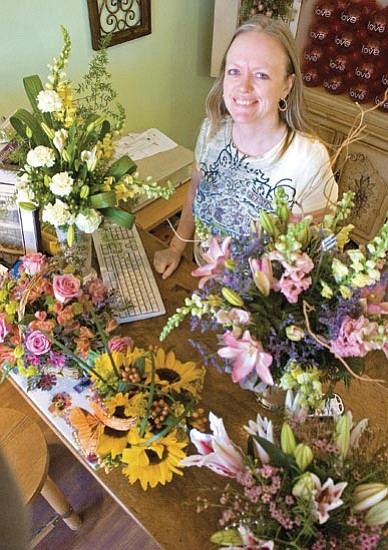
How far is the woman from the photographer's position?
142 centimetres

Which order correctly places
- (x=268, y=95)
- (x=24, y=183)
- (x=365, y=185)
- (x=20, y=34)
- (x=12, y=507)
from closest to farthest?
1. (x=12, y=507)
2. (x=24, y=183)
3. (x=268, y=95)
4. (x=20, y=34)
5. (x=365, y=185)

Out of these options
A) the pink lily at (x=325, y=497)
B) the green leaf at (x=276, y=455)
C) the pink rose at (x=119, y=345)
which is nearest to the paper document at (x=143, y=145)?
the pink rose at (x=119, y=345)

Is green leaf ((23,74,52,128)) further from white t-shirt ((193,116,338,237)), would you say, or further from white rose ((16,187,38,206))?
white t-shirt ((193,116,338,237))

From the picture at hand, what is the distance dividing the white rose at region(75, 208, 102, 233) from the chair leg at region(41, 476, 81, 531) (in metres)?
0.84

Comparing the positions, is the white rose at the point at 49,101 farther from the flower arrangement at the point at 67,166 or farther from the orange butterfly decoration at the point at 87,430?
the orange butterfly decoration at the point at 87,430

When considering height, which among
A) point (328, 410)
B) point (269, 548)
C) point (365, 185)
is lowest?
point (365, 185)

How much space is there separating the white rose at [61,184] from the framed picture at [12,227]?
217 millimetres

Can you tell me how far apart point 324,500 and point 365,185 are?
209 cm

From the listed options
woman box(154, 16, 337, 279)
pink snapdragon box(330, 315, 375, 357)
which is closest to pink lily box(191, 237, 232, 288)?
pink snapdragon box(330, 315, 375, 357)

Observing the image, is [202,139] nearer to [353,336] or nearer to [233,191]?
[233,191]

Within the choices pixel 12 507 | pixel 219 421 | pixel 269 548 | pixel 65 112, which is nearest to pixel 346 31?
pixel 65 112

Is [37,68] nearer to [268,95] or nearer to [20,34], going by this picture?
[20,34]

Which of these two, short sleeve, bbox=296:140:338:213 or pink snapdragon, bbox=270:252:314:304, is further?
short sleeve, bbox=296:140:338:213

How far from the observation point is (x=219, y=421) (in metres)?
0.95
